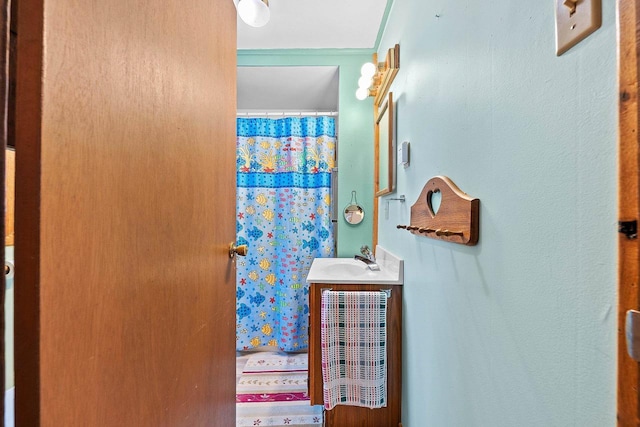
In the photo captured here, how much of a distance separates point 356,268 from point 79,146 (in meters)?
1.59

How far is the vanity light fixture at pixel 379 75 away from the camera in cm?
141

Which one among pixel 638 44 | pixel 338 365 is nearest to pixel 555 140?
pixel 638 44

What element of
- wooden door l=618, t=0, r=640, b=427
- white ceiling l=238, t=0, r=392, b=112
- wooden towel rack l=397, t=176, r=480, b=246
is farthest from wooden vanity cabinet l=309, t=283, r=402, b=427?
white ceiling l=238, t=0, r=392, b=112

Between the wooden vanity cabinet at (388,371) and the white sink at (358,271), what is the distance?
0.10ft

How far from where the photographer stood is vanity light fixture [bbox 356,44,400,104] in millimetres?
1410

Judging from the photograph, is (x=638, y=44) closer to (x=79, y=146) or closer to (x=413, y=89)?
(x=79, y=146)

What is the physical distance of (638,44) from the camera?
307mm

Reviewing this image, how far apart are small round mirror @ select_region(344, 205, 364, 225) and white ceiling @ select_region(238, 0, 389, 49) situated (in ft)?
3.94

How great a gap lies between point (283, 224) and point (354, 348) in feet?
3.63

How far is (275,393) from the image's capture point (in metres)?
1.72

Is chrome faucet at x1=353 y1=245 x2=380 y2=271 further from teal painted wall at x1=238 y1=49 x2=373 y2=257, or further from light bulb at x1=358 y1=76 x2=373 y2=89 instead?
light bulb at x1=358 y1=76 x2=373 y2=89

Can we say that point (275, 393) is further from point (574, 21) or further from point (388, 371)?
point (574, 21)

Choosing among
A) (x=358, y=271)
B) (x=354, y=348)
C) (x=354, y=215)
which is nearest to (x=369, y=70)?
(x=354, y=215)

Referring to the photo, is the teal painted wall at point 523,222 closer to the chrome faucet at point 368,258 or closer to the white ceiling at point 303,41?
the chrome faucet at point 368,258
